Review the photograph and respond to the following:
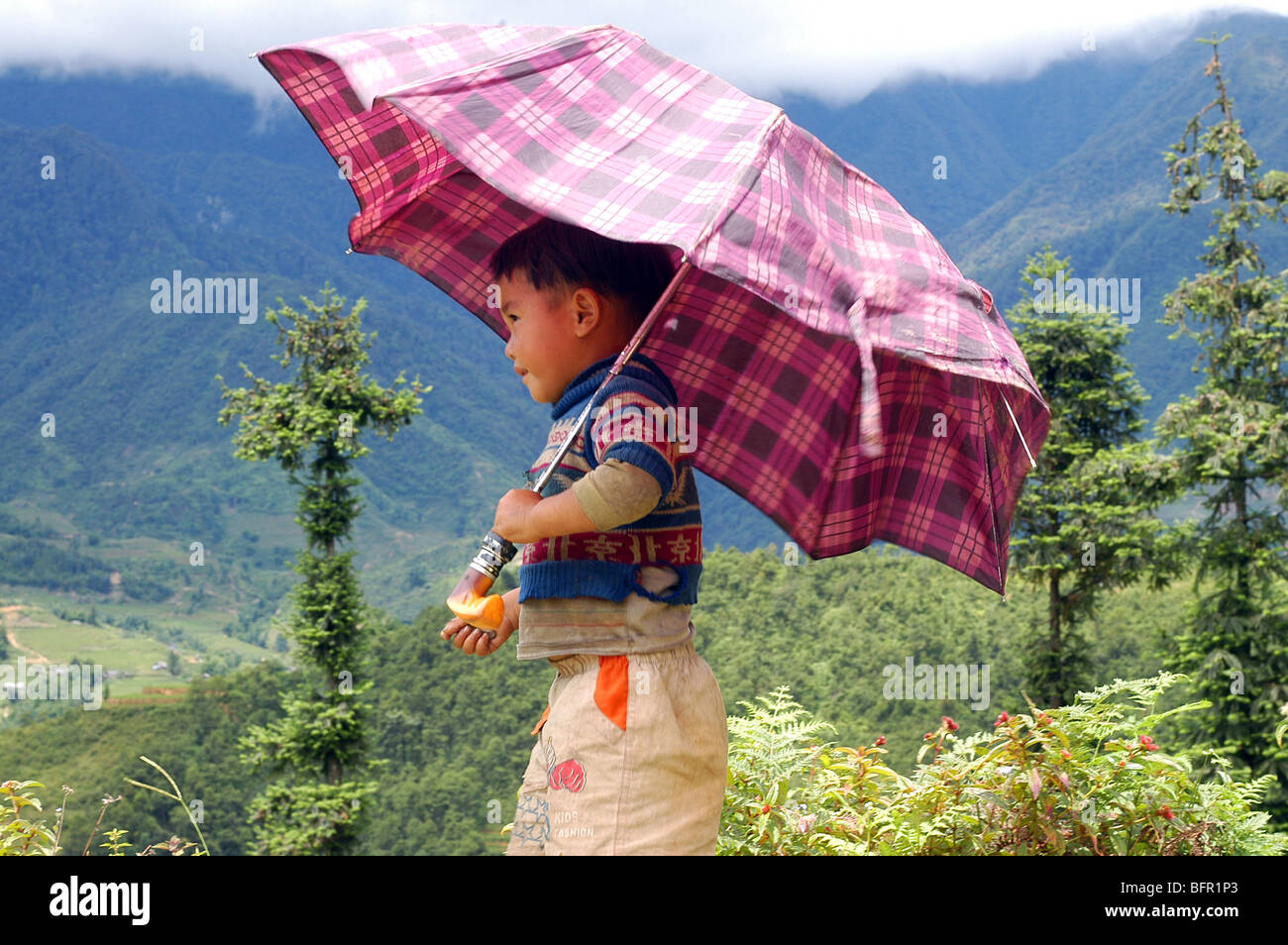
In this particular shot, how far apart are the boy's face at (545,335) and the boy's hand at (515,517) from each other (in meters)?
0.30

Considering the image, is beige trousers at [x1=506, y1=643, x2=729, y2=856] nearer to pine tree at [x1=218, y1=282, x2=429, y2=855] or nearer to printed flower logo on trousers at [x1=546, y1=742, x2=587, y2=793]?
printed flower logo on trousers at [x1=546, y1=742, x2=587, y2=793]

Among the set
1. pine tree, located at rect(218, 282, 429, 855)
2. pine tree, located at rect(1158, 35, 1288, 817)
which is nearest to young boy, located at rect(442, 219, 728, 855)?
pine tree, located at rect(218, 282, 429, 855)

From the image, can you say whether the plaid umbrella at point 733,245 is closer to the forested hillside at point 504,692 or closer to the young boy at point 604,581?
the young boy at point 604,581

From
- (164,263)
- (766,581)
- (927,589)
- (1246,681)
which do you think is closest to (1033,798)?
(1246,681)

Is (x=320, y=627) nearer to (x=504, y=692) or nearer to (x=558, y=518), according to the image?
(x=558, y=518)

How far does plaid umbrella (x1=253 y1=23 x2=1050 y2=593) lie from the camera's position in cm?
227

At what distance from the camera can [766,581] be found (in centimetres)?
3575

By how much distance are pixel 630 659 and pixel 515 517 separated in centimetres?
42

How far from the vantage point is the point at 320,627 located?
14992mm

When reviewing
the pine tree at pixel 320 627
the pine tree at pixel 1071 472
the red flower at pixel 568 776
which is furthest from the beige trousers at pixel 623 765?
the pine tree at pixel 1071 472

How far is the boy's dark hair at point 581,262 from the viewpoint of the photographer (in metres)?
2.68

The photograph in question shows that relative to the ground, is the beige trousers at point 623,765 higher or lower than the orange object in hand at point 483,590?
lower

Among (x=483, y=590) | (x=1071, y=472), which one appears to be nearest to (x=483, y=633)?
(x=483, y=590)
